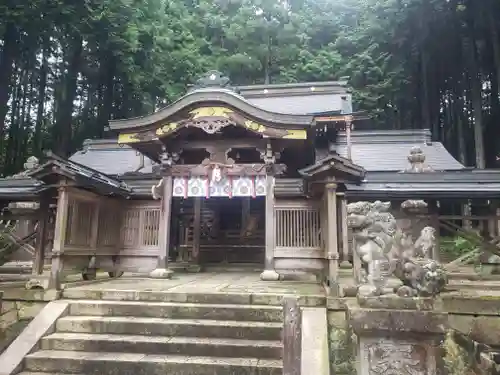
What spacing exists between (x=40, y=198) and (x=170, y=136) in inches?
123

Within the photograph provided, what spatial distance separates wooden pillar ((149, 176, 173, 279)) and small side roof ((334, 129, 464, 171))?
774cm

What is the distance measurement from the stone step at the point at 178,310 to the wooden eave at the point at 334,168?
2466 mm

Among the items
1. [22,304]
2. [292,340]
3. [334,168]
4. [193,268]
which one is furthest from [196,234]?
[292,340]

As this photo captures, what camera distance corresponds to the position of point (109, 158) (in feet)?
52.7

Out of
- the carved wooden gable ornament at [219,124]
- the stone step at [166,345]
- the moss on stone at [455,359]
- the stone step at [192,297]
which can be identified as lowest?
the moss on stone at [455,359]

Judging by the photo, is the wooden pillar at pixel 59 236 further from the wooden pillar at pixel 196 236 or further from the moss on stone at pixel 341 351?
the wooden pillar at pixel 196 236

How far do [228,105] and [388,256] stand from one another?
550cm

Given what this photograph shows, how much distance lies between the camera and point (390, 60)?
20.8 meters

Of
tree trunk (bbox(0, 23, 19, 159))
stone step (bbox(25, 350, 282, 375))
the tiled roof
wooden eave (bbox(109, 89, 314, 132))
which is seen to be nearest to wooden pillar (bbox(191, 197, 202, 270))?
the tiled roof

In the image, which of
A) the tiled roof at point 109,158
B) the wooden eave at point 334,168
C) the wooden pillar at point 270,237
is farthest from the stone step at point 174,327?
the tiled roof at point 109,158

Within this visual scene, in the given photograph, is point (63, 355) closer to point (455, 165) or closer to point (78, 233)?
point (78, 233)

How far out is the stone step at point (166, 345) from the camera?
499 cm

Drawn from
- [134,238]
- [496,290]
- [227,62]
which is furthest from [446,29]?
[134,238]

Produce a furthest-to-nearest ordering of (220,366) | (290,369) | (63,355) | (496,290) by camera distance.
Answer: (496,290) < (63,355) < (220,366) < (290,369)
